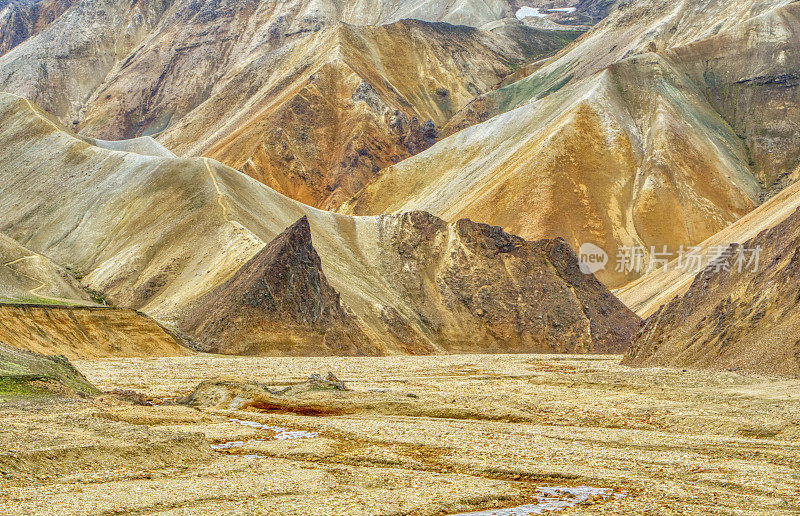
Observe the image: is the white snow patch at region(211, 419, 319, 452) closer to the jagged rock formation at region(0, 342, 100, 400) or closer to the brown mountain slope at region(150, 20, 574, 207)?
the jagged rock formation at region(0, 342, 100, 400)

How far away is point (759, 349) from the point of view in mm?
32562

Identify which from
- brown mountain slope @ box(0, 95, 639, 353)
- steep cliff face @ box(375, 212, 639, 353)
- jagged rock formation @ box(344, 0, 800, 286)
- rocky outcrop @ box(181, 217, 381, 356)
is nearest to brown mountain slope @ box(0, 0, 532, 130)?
jagged rock formation @ box(344, 0, 800, 286)

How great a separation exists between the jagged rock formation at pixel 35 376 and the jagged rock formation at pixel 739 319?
74.7 ft

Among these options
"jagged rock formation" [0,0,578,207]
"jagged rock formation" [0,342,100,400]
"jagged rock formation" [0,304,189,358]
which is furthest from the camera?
"jagged rock formation" [0,0,578,207]

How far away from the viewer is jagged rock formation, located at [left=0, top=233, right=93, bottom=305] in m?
55.9

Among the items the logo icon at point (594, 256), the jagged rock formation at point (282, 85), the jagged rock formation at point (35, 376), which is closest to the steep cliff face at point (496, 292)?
the logo icon at point (594, 256)

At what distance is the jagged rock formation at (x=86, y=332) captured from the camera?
4075 centimetres

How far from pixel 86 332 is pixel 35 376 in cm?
2001

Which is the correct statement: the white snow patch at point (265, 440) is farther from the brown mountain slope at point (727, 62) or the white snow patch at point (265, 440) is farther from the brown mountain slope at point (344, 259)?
the brown mountain slope at point (727, 62)

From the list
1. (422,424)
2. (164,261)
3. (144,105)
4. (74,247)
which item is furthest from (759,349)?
(144,105)

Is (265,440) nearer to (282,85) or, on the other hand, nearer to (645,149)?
(645,149)

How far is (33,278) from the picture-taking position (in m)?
60.1

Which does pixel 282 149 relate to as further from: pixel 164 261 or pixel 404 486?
pixel 404 486

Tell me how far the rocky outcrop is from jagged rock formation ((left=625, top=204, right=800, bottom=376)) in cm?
1771
